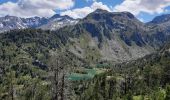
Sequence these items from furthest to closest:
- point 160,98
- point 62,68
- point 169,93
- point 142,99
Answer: point 142,99 < point 160,98 < point 169,93 < point 62,68

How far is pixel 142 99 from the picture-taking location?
162 m

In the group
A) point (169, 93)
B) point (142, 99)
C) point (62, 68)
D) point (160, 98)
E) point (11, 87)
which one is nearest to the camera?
point (62, 68)

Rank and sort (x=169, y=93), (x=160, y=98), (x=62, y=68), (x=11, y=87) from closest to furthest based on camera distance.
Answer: (x=62, y=68)
(x=11, y=87)
(x=169, y=93)
(x=160, y=98)

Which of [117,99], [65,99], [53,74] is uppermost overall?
[53,74]

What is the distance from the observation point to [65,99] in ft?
157

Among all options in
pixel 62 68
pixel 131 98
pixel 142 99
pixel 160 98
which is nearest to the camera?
pixel 62 68

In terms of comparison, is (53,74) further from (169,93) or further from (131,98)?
(131,98)

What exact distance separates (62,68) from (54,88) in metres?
4.09

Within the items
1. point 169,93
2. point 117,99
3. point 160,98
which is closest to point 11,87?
point 169,93

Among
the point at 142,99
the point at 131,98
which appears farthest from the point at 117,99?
the point at 142,99

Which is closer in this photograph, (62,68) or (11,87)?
(62,68)

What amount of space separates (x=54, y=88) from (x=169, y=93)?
246 feet

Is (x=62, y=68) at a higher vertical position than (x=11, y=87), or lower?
higher

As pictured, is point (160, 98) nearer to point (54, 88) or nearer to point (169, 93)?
point (169, 93)
